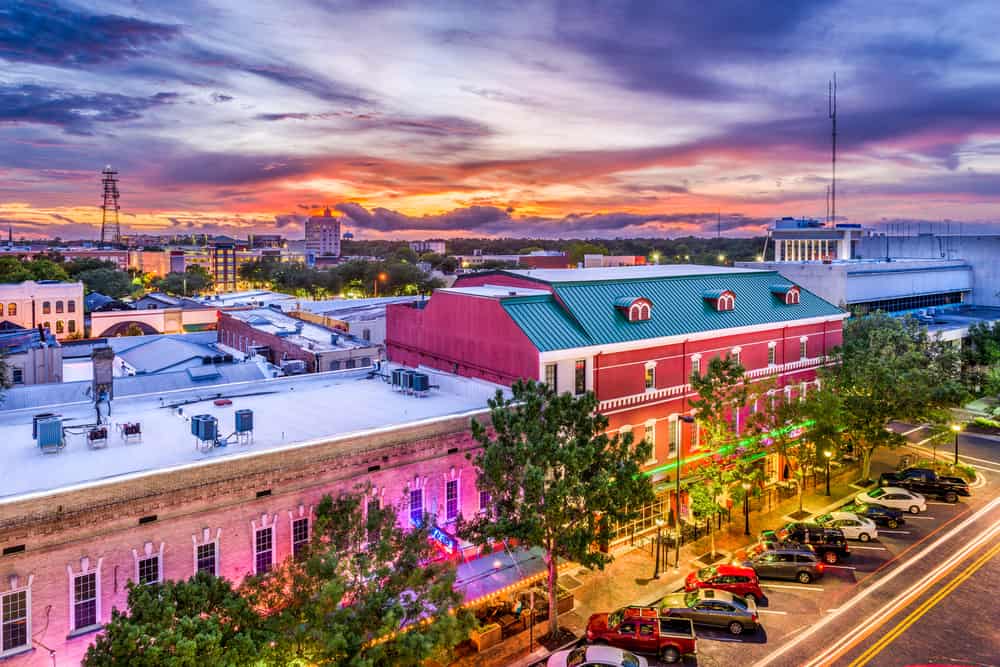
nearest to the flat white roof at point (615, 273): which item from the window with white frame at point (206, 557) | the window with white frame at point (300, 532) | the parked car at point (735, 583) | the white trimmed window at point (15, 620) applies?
the parked car at point (735, 583)

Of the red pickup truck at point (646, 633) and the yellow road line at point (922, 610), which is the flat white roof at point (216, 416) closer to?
the red pickup truck at point (646, 633)

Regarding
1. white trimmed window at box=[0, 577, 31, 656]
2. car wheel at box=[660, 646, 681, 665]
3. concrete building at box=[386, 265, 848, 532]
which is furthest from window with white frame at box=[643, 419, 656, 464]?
white trimmed window at box=[0, 577, 31, 656]

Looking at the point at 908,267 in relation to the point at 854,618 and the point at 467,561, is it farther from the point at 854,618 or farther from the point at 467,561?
the point at 467,561

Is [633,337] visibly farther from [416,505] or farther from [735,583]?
[416,505]

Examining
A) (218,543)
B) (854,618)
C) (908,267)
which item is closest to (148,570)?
(218,543)

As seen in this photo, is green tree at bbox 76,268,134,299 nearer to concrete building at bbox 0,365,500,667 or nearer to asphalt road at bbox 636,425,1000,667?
concrete building at bbox 0,365,500,667

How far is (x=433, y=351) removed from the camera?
1747 inches

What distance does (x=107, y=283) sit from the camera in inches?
5807

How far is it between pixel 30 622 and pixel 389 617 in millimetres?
11387

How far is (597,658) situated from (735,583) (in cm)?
1051

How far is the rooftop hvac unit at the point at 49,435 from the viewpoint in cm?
2477

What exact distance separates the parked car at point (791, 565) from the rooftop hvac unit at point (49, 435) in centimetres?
3310

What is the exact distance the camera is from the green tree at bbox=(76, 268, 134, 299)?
146 meters

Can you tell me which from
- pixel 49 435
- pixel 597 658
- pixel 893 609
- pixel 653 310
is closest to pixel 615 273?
pixel 653 310
